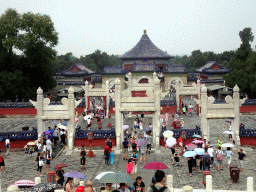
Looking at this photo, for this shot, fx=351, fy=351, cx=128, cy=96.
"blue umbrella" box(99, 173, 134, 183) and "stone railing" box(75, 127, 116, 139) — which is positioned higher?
"stone railing" box(75, 127, 116, 139)

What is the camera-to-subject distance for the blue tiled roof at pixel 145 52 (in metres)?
73.5

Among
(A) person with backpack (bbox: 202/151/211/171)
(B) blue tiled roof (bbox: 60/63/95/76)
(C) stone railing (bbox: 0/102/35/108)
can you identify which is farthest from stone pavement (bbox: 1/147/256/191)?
(B) blue tiled roof (bbox: 60/63/95/76)

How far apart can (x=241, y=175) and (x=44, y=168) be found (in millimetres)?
10605

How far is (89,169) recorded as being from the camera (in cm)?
1947

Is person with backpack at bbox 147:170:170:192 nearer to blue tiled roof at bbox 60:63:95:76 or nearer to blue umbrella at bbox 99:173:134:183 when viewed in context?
blue umbrella at bbox 99:173:134:183

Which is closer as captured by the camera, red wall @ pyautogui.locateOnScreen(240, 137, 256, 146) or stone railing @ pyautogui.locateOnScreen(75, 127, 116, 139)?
red wall @ pyautogui.locateOnScreen(240, 137, 256, 146)

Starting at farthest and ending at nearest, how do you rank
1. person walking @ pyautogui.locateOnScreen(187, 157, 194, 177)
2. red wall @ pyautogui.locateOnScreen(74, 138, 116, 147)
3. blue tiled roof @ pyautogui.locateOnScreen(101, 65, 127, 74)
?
blue tiled roof @ pyautogui.locateOnScreen(101, 65, 127, 74) < red wall @ pyautogui.locateOnScreen(74, 138, 116, 147) < person walking @ pyautogui.locateOnScreen(187, 157, 194, 177)

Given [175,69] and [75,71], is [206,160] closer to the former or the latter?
[175,69]

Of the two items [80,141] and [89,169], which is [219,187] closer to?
[89,169]

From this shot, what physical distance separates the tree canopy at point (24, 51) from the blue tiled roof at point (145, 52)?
30.3m

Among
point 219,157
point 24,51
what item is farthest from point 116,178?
point 24,51

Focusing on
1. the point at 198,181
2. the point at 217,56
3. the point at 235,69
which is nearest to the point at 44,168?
the point at 198,181

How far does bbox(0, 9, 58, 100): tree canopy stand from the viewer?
4181 cm

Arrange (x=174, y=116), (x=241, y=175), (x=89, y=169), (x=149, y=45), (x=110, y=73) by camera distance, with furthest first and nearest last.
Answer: (x=149, y=45) < (x=110, y=73) < (x=174, y=116) < (x=89, y=169) < (x=241, y=175)
